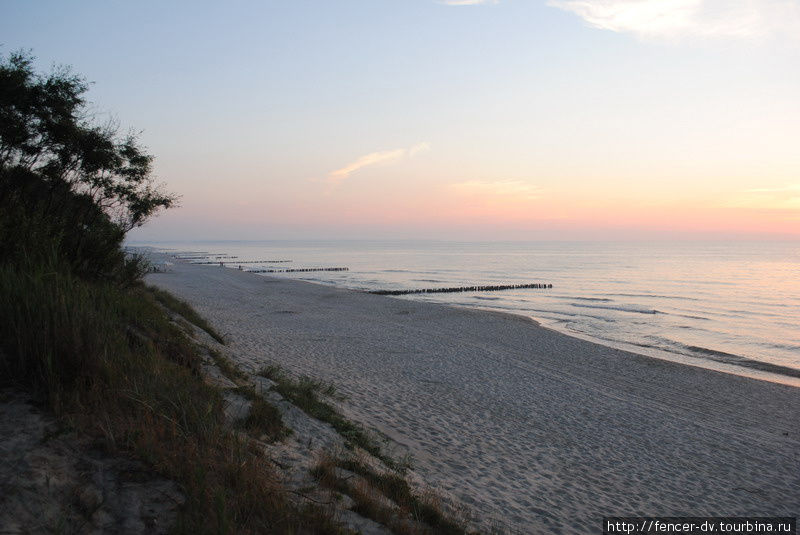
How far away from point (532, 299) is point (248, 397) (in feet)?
131

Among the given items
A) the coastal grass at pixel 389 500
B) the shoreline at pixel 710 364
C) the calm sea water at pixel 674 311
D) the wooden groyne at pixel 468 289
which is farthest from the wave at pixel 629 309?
the coastal grass at pixel 389 500

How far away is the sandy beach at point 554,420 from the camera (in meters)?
7.29

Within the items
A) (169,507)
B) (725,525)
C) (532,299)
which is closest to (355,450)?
(169,507)

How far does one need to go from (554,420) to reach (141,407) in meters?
8.97

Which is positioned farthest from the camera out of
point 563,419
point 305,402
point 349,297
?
point 349,297

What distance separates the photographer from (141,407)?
15.1 ft

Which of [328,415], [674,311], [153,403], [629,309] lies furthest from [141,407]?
[674,311]

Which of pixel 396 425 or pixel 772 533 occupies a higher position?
pixel 396 425

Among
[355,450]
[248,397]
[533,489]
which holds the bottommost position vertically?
[533,489]

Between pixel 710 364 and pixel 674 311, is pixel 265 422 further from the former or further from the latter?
pixel 674 311

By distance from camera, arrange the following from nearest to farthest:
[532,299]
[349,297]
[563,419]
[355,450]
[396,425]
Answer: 1. [355,450]
2. [396,425]
3. [563,419]
4. [349,297]
5. [532,299]

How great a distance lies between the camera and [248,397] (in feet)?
23.4

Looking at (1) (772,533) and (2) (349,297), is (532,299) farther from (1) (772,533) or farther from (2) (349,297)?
(1) (772,533)

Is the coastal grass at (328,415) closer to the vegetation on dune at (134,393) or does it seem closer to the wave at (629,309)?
the vegetation on dune at (134,393)
